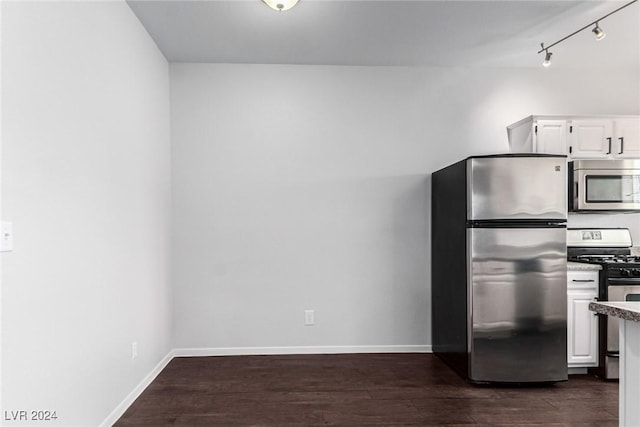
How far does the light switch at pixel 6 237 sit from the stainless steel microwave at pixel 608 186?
4.11 metres

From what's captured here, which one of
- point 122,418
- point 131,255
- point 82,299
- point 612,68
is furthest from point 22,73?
point 612,68

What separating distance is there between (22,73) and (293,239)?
2.80 meters

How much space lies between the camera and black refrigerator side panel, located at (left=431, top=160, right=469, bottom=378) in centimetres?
362

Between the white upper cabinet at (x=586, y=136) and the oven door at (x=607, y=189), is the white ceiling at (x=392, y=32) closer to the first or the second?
the white upper cabinet at (x=586, y=136)

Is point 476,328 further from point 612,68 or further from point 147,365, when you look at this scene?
point 612,68

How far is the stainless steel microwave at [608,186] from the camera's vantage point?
400 centimetres

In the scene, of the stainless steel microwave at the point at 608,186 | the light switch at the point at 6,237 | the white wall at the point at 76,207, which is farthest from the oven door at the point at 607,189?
the light switch at the point at 6,237

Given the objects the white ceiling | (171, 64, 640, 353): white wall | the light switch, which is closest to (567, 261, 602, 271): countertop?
(171, 64, 640, 353): white wall

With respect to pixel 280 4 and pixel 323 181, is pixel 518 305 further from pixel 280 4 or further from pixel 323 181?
pixel 280 4

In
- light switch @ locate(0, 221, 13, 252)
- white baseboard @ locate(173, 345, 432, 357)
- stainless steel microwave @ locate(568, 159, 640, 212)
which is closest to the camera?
light switch @ locate(0, 221, 13, 252)

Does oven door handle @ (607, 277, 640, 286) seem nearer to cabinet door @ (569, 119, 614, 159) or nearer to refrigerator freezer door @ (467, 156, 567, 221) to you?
refrigerator freezer door @ (467, 156, 567, 221)

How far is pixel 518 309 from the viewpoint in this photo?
11.4 feet

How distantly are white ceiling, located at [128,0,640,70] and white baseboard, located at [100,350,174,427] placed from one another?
265 centimetres

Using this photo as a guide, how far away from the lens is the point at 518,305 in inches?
137
